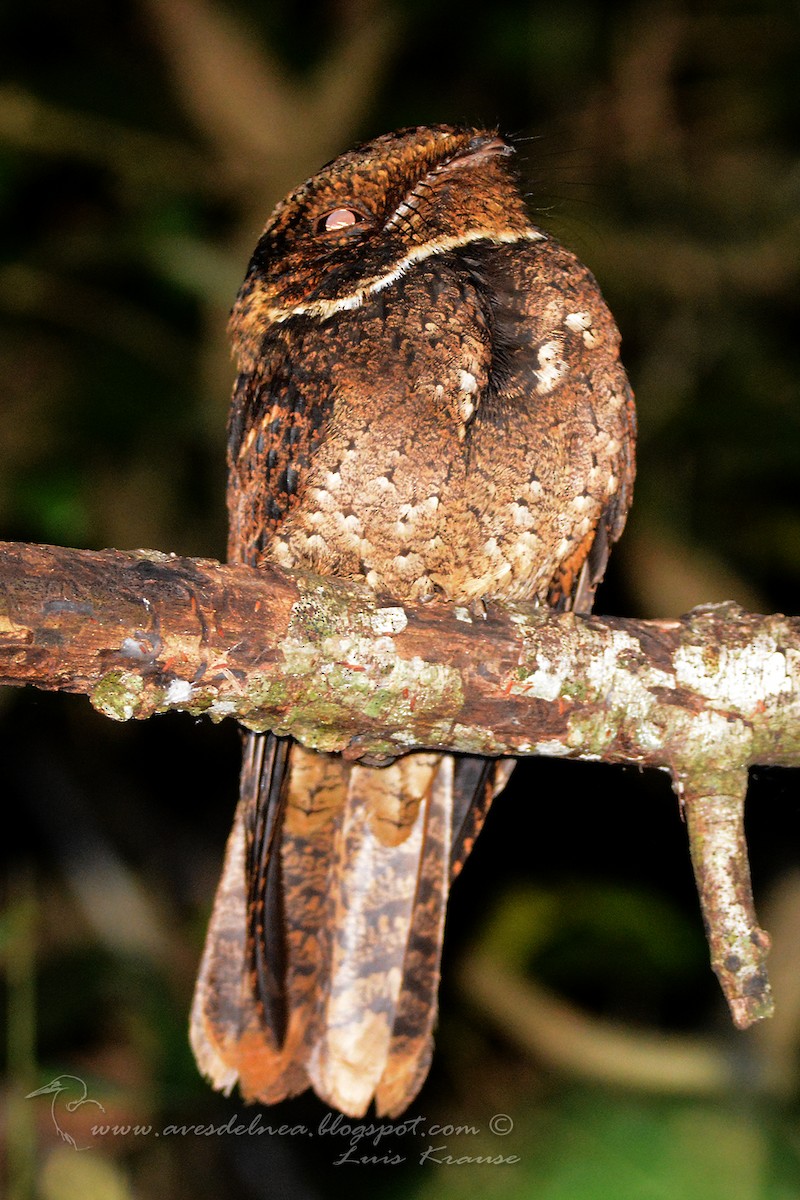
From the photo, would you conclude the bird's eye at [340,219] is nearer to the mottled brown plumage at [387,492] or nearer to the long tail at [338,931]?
the mottled brown plumage at [387,492]

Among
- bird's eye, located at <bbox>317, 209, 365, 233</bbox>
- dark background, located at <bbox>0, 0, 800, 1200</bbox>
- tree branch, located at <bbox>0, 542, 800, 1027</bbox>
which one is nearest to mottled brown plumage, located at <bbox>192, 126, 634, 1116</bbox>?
bird's eye, located at <bbox>317, 209, 365, 233</bbox>

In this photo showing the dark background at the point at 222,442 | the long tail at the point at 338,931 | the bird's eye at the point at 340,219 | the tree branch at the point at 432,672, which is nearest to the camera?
the tree branch at the point at 432,672

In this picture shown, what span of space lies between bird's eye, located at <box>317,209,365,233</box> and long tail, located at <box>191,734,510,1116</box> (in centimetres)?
124

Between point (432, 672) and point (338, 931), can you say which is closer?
point (432, 672)

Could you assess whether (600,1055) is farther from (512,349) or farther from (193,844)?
(512,349)

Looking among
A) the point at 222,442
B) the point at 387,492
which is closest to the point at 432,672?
the point at 387,492

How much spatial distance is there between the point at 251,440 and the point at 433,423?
53 cm

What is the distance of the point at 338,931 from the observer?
10.1 feet

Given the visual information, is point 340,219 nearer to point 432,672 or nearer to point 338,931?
point 432,672

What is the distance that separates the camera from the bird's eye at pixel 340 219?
9.27ft

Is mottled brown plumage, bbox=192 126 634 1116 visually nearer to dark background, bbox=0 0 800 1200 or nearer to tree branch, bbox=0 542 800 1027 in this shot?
tree branch, bbox=0 542 800 1027

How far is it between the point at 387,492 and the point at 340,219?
700 millimetres

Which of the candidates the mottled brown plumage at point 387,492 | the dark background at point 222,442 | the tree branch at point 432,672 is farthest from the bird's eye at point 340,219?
the dark background at point 222,442

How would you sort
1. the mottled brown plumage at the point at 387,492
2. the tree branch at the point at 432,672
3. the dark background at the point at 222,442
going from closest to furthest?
the tree branch at the point at 432,672
the mottled brown plumage at the point at 387,492
the dark background at the point at 222,442
